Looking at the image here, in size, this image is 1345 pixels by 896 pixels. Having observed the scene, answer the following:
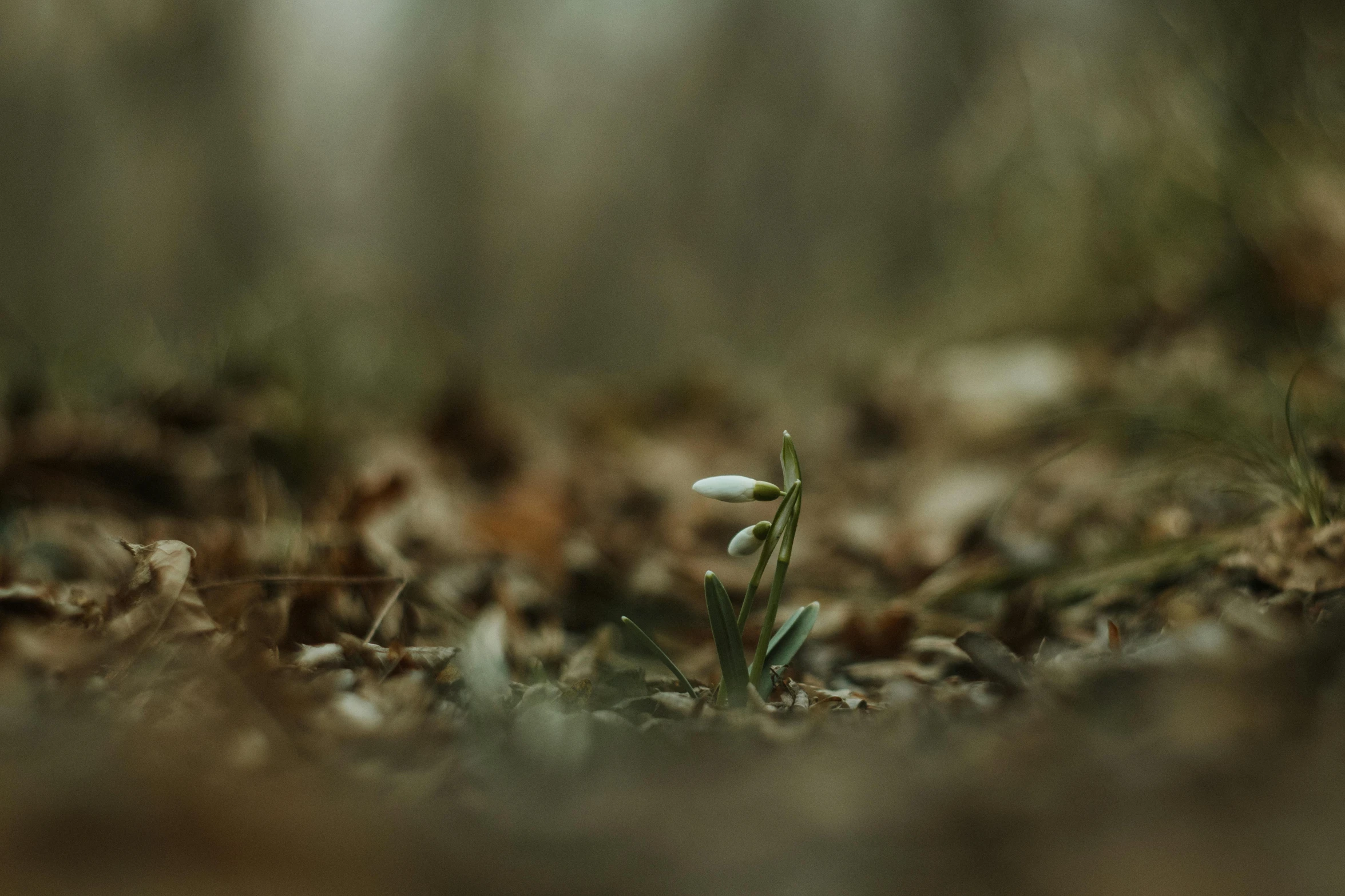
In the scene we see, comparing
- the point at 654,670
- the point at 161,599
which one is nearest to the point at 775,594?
the point at 654,670

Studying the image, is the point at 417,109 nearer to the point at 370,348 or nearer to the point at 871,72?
the point at 370,348

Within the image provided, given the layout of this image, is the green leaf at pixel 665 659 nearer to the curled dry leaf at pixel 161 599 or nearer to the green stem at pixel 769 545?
the green stem at pixel 769 545

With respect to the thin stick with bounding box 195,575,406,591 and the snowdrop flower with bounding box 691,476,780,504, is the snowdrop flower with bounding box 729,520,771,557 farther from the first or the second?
the thin stick with bounding box 195,575,406,591

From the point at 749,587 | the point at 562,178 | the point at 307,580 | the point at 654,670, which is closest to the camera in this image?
the point at 749,587

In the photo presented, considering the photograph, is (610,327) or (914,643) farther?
(610,327)

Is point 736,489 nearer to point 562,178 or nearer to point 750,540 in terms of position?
point 750,540

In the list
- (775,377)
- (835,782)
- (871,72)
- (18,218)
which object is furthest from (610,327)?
(835,782)

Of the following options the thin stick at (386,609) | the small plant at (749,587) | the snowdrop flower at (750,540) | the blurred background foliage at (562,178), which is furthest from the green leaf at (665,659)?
the blurred background foliage at (562,178)
